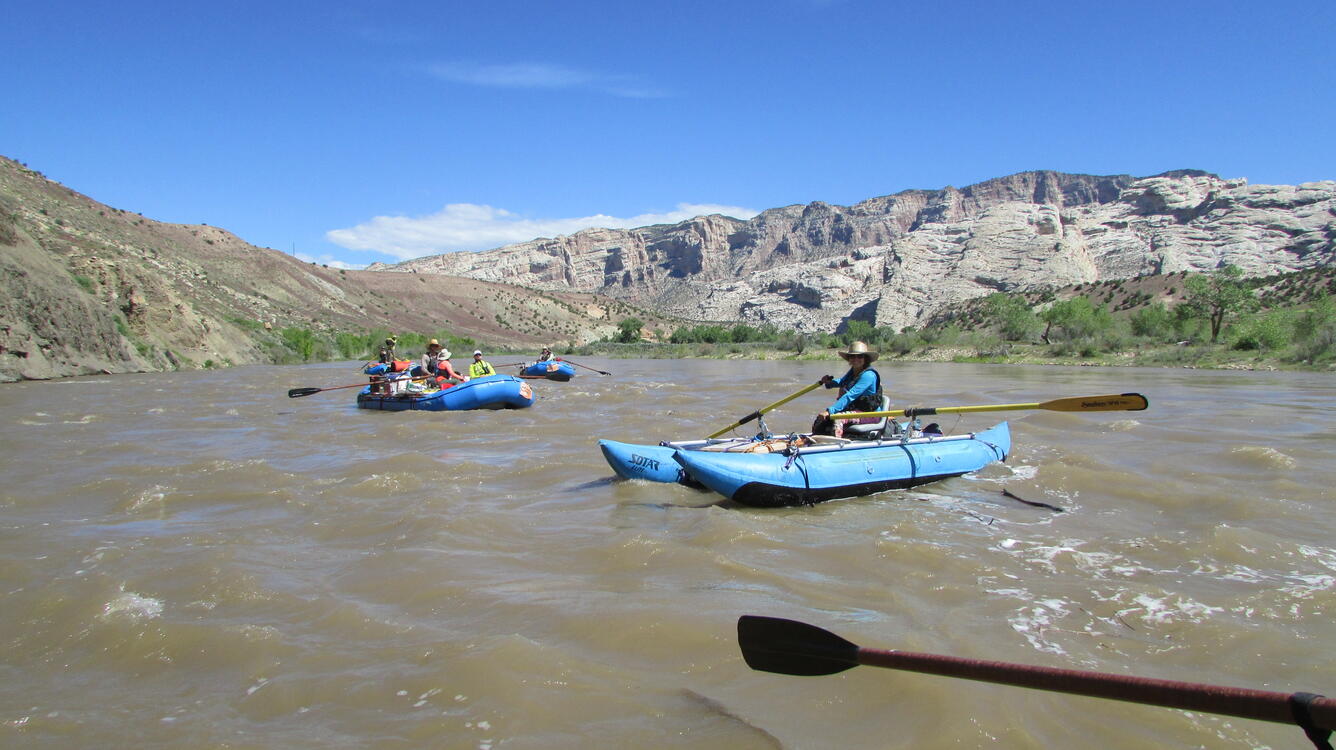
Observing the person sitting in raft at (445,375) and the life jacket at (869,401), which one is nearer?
the life jacket at (869,401)

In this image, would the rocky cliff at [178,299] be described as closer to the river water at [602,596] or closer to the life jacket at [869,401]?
the river water at [602,596]

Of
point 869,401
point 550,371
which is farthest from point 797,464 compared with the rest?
point 550,371

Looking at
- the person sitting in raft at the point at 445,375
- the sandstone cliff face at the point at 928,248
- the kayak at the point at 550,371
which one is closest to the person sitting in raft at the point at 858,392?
the person sitting in raft at the point at 445,375

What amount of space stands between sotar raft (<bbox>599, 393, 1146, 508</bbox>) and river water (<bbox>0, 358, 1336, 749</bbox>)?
0.22 meters

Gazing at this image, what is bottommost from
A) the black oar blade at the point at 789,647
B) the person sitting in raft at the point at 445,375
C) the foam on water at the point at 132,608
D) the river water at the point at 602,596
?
the river water at the point at 602,596

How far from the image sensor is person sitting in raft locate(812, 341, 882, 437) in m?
8.49

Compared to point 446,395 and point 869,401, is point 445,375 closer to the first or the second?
point 446,395

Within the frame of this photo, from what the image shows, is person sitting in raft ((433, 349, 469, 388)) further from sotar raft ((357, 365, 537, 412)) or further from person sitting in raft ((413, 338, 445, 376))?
person sitting in raft ((413, 338, 445, 376))

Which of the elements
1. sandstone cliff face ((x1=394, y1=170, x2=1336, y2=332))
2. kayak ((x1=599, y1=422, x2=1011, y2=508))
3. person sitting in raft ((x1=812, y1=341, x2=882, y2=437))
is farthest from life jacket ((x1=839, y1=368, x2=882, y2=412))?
sandstone cliff face ((x1=394, y1=170, x2=1336, y2=332))

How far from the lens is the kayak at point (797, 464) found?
7.29 metres

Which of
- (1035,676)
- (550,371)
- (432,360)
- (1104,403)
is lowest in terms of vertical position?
(550,371)

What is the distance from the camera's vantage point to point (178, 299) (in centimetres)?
3331

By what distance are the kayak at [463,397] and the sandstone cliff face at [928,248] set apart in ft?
219

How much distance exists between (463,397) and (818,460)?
956cm
